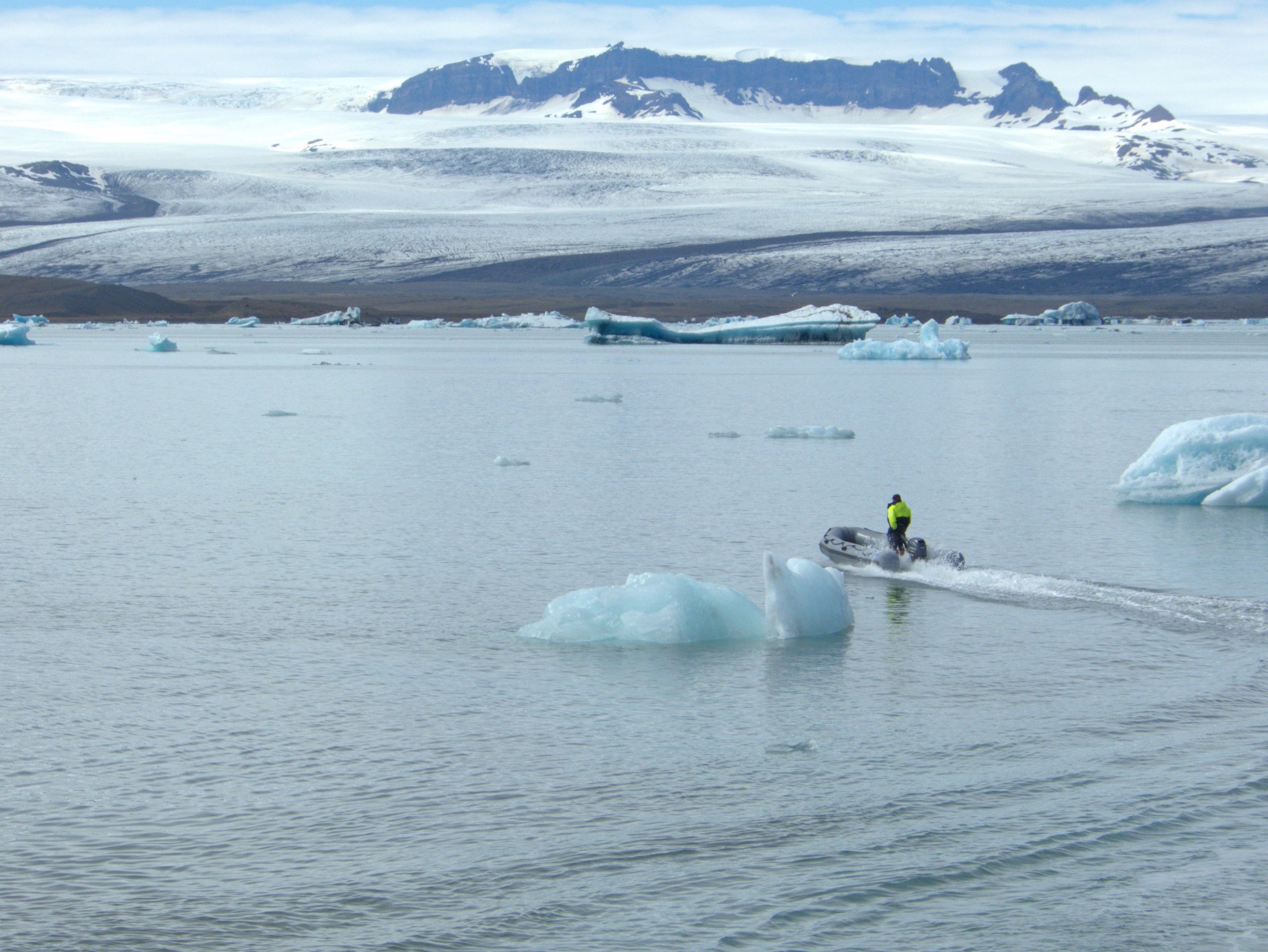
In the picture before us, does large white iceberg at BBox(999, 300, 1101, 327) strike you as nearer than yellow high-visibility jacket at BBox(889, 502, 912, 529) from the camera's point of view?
No

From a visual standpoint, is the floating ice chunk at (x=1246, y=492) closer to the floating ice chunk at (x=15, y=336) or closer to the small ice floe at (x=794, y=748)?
the small ice floe at (x=794, y=748)

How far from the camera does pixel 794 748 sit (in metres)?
5.52

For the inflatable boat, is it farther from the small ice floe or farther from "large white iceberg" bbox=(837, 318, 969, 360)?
"large white iceberg" bbox=(837, 318, 969, 360)

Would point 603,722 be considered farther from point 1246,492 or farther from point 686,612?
point 1246,492

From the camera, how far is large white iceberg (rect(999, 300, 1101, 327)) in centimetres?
5331

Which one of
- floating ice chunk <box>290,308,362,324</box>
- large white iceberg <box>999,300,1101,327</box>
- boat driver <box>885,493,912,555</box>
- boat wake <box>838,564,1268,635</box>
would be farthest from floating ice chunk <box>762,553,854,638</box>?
large white iceberg <box>999,300,1101,327</box>

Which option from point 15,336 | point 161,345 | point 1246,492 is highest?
point 15,336

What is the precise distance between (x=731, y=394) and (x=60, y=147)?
84.7 m

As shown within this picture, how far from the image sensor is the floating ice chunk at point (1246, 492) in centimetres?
1146

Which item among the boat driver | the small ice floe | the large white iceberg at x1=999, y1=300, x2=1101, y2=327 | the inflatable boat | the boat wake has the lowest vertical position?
the small ice floe

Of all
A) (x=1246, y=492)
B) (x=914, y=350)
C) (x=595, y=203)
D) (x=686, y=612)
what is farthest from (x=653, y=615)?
(x=595, y=203)

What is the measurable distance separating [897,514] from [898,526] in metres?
0.08

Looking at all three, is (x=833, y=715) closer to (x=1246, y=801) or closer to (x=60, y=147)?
(x=1246, y=801)

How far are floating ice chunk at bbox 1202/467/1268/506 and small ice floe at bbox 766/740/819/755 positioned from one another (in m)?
7.24
